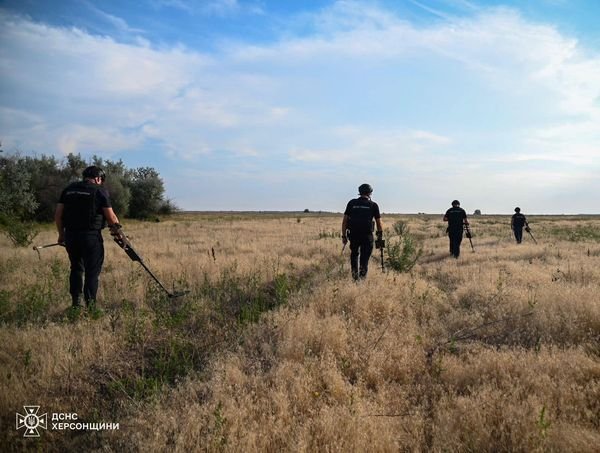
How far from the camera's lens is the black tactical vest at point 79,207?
19.2 ft

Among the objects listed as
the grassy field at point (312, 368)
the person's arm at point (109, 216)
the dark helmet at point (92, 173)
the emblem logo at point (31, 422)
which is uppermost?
the dark helmet at point (92, 173)

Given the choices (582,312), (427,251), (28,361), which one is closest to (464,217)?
(427,251)

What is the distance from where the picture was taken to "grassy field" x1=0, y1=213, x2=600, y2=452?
314cm

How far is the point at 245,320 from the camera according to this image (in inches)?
219

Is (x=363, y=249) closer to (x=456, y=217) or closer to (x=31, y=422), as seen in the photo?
(x=31, y=422)

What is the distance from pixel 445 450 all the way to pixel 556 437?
81 cm

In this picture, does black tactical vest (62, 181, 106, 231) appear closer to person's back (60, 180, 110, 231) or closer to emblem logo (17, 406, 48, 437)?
person's back (60, 180, 110, 231)

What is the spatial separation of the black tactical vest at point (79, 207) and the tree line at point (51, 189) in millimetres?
10284

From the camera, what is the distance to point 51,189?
3694cm

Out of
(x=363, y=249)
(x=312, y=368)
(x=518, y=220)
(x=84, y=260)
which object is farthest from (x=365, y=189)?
(x=518, y=220)

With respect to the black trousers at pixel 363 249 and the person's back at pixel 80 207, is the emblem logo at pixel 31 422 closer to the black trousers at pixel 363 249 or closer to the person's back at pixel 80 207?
the person's back at pixel 80 207

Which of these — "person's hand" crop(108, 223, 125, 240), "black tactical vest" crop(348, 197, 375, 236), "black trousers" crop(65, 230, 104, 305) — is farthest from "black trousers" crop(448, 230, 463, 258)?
"black trousers" crop(65, 230, 104, 305)

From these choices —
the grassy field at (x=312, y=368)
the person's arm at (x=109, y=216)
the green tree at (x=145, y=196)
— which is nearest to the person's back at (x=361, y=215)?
the grassy field at (x=312, y=368)

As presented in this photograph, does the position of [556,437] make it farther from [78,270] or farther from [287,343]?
[78,270]
